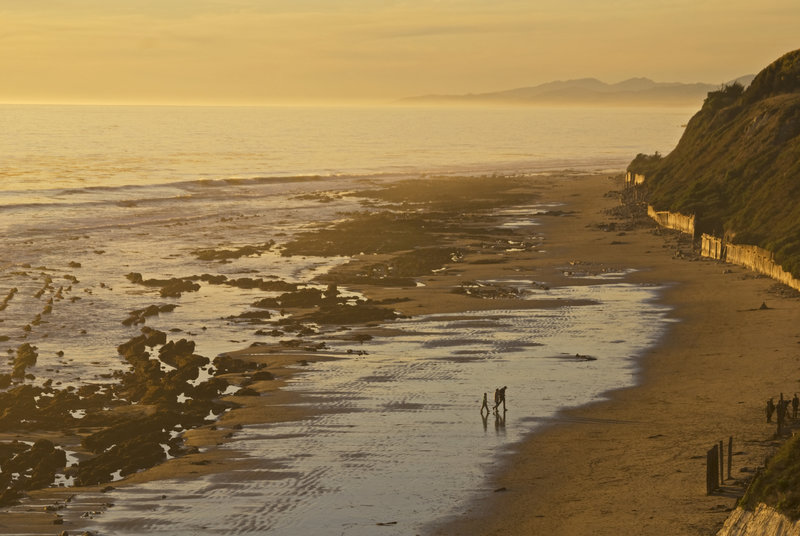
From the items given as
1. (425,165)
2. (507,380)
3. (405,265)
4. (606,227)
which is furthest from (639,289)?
(425,165)

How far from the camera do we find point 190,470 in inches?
1212

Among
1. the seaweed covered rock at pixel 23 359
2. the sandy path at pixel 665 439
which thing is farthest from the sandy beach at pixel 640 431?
the seaweed covered rock at pixel 23 359

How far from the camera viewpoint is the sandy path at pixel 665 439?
26.8 meters

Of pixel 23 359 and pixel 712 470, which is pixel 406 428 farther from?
pixel 23 359

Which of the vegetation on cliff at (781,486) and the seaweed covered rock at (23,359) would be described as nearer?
the vegetation on cliff at (781,486)

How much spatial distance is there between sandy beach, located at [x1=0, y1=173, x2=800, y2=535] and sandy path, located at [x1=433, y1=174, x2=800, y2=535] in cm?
5

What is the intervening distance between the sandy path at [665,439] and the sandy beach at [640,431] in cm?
5

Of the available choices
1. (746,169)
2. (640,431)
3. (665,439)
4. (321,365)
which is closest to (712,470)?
(665,439)

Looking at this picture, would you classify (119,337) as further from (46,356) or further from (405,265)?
(405,265)

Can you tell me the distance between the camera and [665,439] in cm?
3288

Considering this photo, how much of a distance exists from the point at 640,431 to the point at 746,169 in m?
52.4

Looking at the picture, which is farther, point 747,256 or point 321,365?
point 747,256

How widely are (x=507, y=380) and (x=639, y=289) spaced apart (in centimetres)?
2182

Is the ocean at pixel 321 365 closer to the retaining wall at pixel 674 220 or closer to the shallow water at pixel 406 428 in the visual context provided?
the shallow water at pixel 406 428
